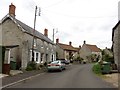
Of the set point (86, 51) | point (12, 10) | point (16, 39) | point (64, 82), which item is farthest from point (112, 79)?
point (86, 51)

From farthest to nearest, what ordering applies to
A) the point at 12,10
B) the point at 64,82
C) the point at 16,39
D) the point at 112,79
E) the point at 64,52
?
the point at 64,52 → the point at 12,10 → the point at 16,39 → the point at 112,79 → the point at 64,82

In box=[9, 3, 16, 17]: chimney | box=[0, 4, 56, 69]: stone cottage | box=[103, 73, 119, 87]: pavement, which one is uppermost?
box=[9, 3, 16, 17]: chimney

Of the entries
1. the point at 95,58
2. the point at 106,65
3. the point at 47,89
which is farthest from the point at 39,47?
the point at 95,58

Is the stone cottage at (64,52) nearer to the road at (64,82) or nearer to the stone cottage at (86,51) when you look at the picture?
the stone cottage at (86,51)

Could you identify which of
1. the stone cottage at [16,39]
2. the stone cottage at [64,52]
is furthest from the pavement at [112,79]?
the stone cottage at [64,52]

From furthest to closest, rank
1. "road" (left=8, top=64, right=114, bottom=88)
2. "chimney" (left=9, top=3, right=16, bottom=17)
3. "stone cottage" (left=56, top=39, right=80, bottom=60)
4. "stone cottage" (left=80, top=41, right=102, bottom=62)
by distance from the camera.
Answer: "stone cottage" (left=80, top=41, right=102, bottom=62)
"stone cottage" (left=56, top=39, right=80, bottom=60)
"chimney" (left=9, top=3, right=16, bottom=17)
"road" (left=8, top=64, right=114, bottom=88)

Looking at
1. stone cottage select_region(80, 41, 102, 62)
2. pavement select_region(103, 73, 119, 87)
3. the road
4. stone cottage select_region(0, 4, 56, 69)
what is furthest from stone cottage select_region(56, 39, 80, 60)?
the road

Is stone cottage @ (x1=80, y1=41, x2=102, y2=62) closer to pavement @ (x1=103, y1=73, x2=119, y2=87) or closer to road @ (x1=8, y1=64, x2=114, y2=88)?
pavement @ (x1=103, y1=73, x2=119, y2=87)

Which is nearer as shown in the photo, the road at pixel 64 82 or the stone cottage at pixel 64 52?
the road at pixel 64 82

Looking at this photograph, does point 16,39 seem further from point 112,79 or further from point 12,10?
point 112,79

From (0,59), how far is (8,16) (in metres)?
12.6

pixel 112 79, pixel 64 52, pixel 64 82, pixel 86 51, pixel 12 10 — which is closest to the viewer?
pixel 64 82

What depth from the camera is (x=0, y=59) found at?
24.6 meters

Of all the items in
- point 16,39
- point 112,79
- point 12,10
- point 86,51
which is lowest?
point 112,79
